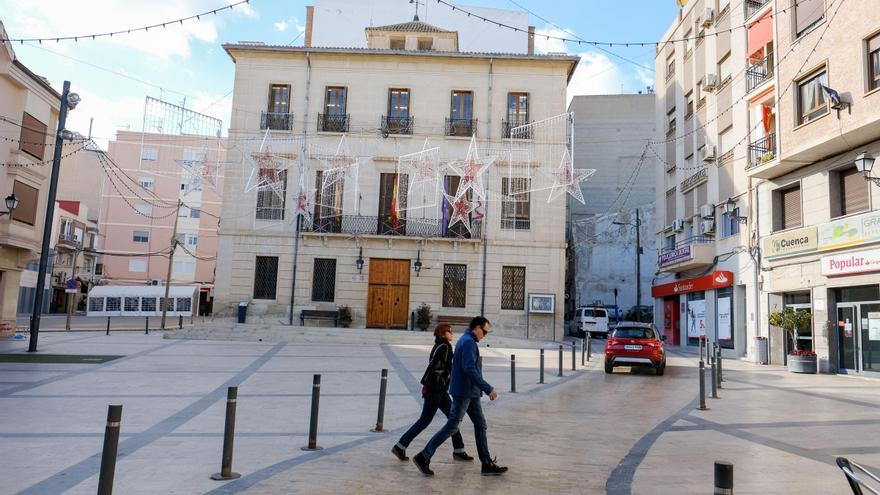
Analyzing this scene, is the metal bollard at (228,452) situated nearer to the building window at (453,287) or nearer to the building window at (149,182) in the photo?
the building window at (453,287)

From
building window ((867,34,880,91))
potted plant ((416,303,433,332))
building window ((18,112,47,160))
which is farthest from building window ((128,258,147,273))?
building window ((867,34,880,91))

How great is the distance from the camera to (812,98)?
18312 mm

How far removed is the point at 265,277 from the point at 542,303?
13.3 metres

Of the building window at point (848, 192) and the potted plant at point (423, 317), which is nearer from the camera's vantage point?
the building window at point (848, 192)

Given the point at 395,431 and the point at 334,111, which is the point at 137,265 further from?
the point at 395,431

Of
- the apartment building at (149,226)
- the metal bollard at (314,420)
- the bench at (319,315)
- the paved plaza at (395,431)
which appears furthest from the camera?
the apartment building at (149,226)

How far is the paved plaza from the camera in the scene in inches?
229

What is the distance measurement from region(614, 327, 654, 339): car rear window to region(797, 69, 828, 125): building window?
8.29 metres

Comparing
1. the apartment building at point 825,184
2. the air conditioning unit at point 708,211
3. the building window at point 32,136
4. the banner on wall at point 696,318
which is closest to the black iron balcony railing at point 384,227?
the air conditioning unit at point 708,211

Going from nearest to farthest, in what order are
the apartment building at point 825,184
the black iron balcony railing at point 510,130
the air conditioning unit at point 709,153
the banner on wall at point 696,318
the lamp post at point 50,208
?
the apartment building at point 825,184 < the lamp post at point 50,208 < the air conditioning unit at point 709,153 < the banner on wall at point 696,318 < the black iron balcony railing at point 510,130

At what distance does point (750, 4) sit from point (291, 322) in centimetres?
2394

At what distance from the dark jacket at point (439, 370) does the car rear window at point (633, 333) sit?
37.6 feet

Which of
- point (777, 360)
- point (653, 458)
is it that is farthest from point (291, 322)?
point (653, 458)

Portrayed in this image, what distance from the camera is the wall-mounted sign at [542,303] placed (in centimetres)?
2781
